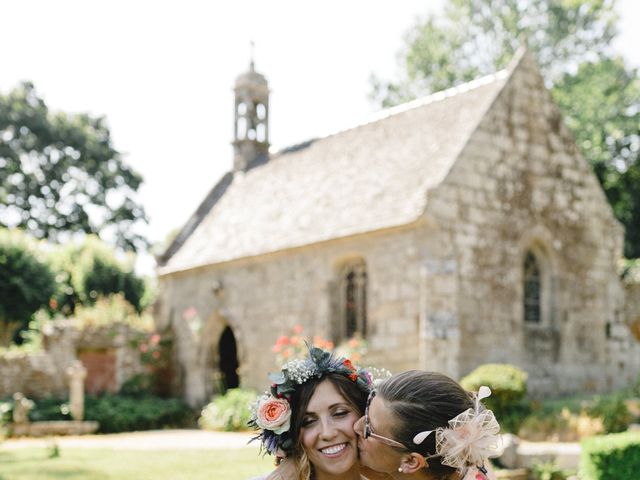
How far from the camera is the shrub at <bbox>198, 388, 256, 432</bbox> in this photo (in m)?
16.6

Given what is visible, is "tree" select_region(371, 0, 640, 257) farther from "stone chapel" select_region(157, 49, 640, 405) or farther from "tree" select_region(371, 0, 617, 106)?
"stone chapel" select_region(157, 49, 640, 405)

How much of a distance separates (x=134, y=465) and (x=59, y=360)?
9.58 meters

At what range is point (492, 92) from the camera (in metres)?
16.0

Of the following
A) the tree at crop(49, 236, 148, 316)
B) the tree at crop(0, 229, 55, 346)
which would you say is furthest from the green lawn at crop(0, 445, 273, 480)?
the tree at crop(49, 236, 148, 316)

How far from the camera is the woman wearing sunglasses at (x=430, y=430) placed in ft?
9.97

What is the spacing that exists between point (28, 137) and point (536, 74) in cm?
2569

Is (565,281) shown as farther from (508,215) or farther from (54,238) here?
(54,238)

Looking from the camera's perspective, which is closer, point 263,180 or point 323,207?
point 323,207

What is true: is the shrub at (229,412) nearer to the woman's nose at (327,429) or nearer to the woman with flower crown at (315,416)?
the woman with flower crown at (315,416)

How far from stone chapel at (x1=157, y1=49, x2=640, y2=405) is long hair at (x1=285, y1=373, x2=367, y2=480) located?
998 centimetres

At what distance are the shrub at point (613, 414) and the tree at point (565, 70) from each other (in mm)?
14424

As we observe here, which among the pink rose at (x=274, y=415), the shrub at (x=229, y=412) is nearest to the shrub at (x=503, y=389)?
the shrub at (x=229, y=412)

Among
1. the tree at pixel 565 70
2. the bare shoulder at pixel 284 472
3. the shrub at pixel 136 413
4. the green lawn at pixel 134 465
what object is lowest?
the shrub at pixel 136 413

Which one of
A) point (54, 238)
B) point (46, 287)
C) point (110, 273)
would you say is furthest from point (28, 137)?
point (46, 287)
